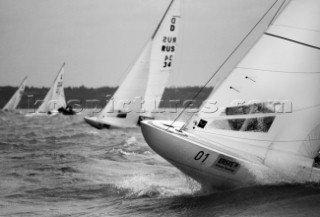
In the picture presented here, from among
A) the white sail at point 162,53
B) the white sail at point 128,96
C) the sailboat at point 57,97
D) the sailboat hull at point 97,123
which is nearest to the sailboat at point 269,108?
the white sail at point 128,96

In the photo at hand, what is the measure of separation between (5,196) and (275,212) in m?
4.85

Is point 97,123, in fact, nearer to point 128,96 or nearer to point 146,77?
point 128,96

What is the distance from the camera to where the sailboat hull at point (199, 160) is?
8.12 meters

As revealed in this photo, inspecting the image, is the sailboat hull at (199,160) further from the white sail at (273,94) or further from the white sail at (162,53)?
the white sail at (162,53)

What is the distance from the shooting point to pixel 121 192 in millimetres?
9508

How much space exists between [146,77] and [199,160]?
18.3m

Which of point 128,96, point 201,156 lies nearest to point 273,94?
point 201,156

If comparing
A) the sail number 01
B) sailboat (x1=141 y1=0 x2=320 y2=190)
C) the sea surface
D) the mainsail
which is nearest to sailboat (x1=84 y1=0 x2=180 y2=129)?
the mainsail

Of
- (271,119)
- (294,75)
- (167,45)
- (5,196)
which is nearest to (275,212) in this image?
(271,119)

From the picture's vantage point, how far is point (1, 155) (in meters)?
15.0

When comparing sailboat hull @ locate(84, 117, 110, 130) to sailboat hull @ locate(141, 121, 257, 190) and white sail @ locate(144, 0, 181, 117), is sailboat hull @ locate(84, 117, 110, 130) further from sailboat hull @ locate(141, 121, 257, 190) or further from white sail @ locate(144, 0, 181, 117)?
sailboat hull @ locate(141, 121, 257, 190)

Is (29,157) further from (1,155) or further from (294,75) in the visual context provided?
(294,75)

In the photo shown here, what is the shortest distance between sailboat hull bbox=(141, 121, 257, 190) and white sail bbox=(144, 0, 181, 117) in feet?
58.7

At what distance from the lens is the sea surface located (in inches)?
302
